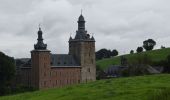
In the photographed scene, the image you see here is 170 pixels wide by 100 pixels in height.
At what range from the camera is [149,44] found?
588ft

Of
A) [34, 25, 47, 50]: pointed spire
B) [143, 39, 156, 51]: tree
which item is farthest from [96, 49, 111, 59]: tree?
A: [34, 25, 47, 50]: pointed spire

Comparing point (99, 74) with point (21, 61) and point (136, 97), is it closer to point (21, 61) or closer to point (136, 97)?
point (21, 61)

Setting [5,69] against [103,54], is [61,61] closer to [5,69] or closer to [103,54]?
[5,69]

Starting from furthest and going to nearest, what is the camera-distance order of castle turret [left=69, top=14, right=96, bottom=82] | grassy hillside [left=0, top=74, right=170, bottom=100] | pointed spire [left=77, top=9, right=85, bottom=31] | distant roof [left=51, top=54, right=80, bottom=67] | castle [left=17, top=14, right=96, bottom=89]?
castle turret [left=69, top=14, right=96, bottom=82] < pointed spire [left=77, top=9, right=85, bottom=31] < distant roof [left=51, top=54, right=80, bottom=67] < castle [left=17, top=14, right=96, bottom=89] < grassy hillside [left=0, top=74, right=170, bottom=100]

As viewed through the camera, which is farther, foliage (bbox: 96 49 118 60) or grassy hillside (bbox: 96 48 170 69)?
foliage (bbox: 96 49 118 60)

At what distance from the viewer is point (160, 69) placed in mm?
106812

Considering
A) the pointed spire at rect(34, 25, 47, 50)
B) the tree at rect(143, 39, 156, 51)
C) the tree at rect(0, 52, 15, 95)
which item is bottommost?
the tree at rect(0, 52, 15, 95)

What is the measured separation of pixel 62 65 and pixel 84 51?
6573 millimetres

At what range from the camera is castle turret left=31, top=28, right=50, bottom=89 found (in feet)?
335

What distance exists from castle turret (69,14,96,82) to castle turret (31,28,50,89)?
8453 mm

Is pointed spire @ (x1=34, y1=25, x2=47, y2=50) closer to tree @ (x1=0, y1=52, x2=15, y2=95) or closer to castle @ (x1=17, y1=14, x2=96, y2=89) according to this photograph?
castle @ (x1=17, y1=14, x2=96, y2=89)

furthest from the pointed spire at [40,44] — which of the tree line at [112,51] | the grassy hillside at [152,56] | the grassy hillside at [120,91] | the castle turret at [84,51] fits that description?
the tree line at [112,51]

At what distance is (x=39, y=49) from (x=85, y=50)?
11461 mm

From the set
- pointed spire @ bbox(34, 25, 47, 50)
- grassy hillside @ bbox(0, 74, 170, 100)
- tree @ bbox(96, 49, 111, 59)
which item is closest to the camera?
grassy hillside @ bbox(0, 74, 170, 100)
